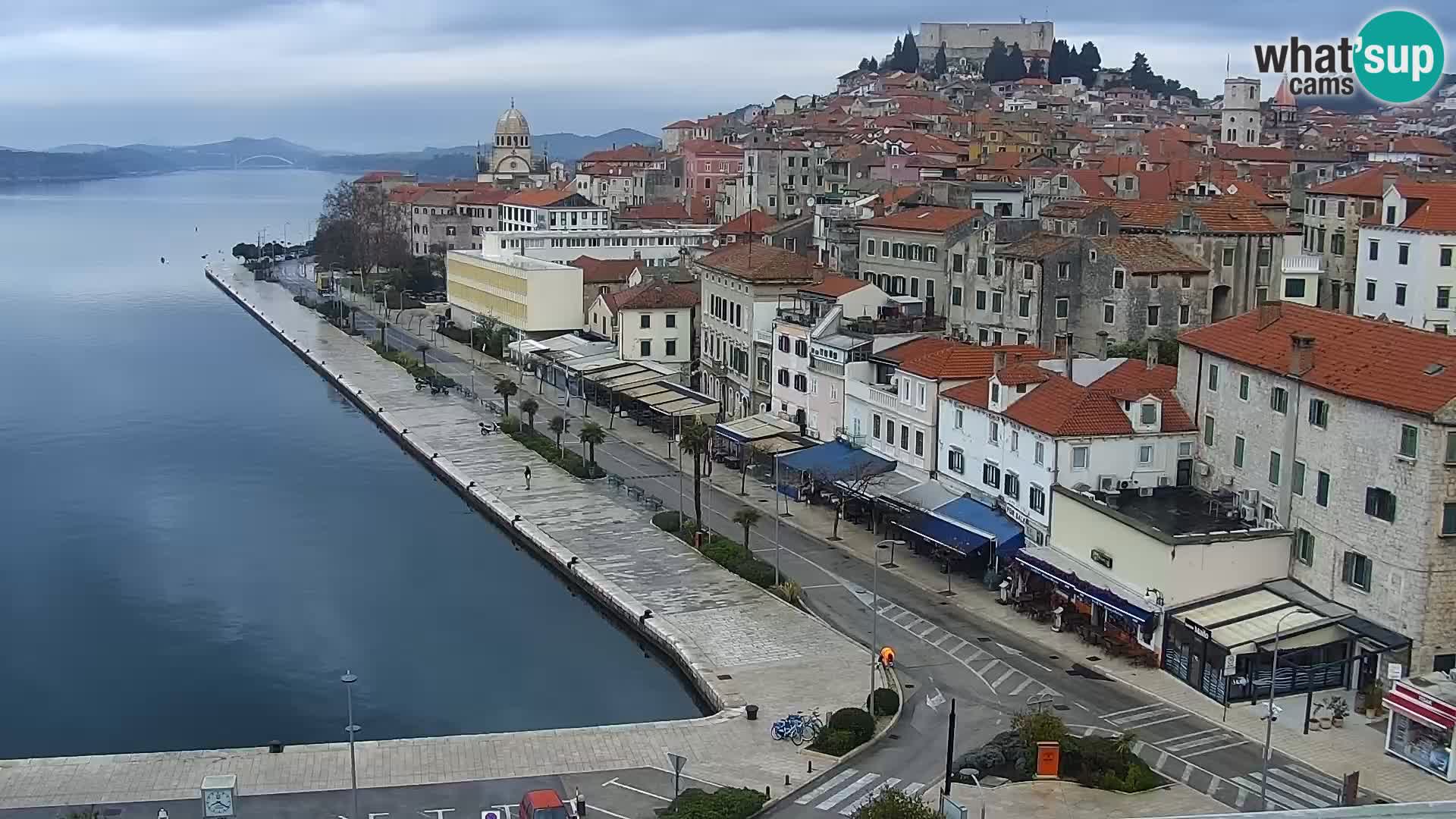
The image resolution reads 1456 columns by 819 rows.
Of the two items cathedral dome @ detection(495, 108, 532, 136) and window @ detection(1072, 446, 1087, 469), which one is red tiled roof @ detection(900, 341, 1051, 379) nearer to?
window @ detection(1072, 446, 1087, 469)

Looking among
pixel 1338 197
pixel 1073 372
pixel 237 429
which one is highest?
pixel 1338 197

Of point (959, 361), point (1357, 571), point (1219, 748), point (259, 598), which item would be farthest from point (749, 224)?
point (1219, 748)

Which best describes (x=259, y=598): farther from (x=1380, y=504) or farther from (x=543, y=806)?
(x=1380, y=504)

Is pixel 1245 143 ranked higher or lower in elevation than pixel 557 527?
higher

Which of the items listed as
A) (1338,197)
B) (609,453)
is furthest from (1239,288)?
(609,453)

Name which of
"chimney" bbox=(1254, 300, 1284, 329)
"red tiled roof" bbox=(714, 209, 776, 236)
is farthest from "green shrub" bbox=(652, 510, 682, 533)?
"red tiled roof" bbox=(714, 209, 776, 236)

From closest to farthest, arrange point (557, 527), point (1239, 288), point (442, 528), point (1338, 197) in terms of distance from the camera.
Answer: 1. point (557, 527)
2. point (442, 528)
3. point (1239, 288)
4. point (1338, 197)

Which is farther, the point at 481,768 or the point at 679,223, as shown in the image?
the point at 679,223

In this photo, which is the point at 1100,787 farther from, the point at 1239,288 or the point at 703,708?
the point at 1239,288
